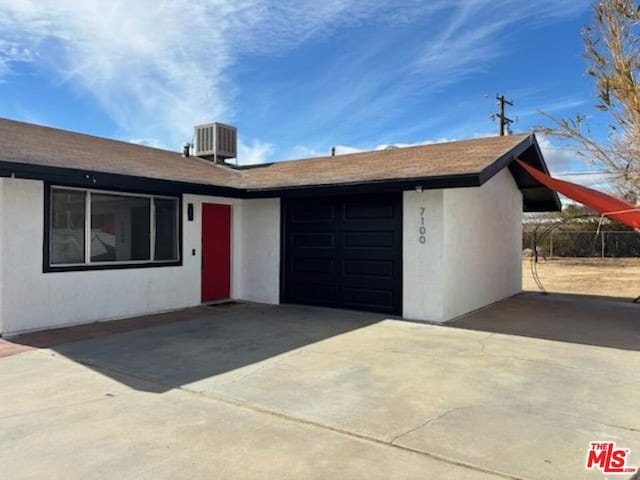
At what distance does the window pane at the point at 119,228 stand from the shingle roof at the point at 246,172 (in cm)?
66

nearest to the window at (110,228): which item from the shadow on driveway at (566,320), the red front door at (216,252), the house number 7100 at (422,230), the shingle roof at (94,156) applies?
the shingle roof at (94,156)

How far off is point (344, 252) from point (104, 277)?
4.59m

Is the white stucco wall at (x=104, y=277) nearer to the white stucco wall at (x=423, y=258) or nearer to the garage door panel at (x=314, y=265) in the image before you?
the garage door panel at (x=314, y=265)

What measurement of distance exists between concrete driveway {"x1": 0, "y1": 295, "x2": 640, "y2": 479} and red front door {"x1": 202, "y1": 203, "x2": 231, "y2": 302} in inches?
121

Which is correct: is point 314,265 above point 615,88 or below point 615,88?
below

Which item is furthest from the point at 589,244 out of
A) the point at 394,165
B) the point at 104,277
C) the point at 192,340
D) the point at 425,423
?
the point at 425,423

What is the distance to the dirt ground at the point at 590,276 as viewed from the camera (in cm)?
1398

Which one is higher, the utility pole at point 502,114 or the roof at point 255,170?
the utility pole at point 502,114

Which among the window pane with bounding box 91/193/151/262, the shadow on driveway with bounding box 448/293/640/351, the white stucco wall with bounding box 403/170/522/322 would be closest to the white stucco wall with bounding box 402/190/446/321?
the white stucco wall with bounding box 403/170/522/322

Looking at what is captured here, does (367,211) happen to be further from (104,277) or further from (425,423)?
(425,423)

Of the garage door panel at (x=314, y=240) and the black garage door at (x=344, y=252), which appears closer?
the black garage door at (x=344, y=252)

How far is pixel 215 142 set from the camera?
1398 centimetres

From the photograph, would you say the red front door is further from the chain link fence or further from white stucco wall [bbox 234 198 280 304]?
the chain link fence

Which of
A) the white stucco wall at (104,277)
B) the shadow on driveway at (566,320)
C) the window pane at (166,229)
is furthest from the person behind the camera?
the window pane at (166,229)
